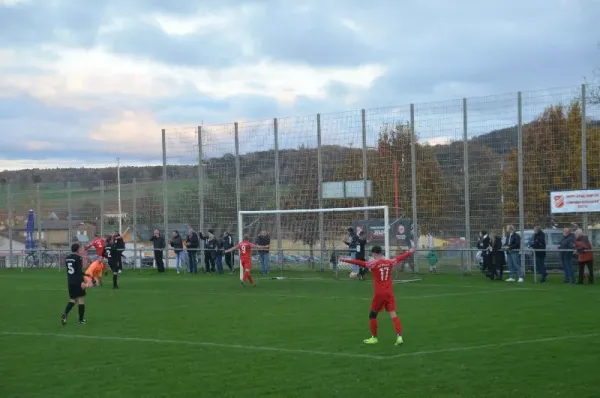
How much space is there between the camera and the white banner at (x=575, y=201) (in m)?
30.8

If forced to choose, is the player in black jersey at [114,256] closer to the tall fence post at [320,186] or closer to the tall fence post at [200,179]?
the tall fence post at [200,179]

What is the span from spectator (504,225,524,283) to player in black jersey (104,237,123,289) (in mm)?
14074

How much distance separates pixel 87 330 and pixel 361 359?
7.46 m

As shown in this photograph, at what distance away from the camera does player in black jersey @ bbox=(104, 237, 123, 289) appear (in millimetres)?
30953

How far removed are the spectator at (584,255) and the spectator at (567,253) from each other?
39 cm

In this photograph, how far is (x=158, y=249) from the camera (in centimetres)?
4053

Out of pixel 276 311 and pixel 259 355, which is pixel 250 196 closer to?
pixel 276 311

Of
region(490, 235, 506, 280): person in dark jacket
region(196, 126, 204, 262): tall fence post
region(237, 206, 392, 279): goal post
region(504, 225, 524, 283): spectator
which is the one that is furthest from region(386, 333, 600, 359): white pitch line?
region(196, 126, 204, 262): tall fence post

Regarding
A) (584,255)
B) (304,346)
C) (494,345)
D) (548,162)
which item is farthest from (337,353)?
(548,162)

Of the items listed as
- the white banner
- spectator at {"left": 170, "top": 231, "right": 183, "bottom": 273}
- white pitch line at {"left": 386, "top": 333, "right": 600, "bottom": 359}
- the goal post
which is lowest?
white pitch line at {"left": 386, "top": 333, "right": 600, "bottom": 359}

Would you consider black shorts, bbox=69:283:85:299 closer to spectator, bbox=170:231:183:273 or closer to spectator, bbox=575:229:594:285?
spectator, bbox=575:229:594:285

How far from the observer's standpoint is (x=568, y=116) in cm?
3256

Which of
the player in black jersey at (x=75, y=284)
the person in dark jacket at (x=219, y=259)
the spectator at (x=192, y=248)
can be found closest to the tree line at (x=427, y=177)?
the spectator at (x=192, y=248)

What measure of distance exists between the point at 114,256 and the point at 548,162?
55.7ft
